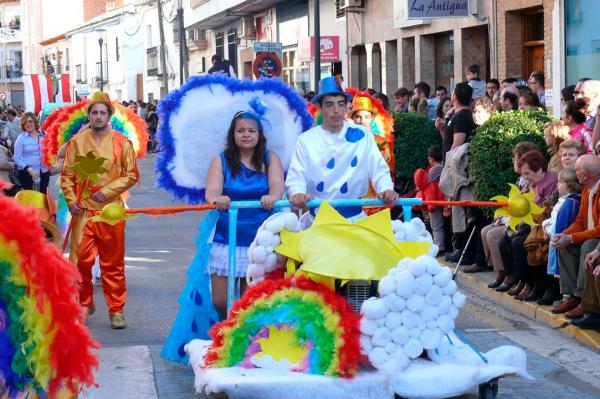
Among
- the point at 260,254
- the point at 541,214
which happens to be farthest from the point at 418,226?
the point at 541,214

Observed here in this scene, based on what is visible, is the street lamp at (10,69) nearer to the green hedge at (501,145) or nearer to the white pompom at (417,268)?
the green hedge at (501,145)

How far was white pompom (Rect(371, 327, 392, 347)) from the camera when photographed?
→ 6.02 metres

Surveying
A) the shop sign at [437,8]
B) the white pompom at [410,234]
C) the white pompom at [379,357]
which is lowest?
the white pompom at [379,357]

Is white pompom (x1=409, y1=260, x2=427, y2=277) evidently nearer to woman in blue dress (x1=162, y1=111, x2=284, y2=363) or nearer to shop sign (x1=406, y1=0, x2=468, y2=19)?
woman in blue dress (x1=162, y1=111, x2=284, y2=363)

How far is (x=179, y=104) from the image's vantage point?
7.71 m

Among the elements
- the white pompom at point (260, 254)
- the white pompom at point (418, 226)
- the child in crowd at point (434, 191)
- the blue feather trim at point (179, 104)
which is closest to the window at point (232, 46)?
the child in crowd at point (434, 191)

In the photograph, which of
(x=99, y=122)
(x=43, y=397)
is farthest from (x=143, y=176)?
(x=43, y=397)

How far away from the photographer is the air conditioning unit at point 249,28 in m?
A: 44.7

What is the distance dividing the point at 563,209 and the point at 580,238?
1.34 feet

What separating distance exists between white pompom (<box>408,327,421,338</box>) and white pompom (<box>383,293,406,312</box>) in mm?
140

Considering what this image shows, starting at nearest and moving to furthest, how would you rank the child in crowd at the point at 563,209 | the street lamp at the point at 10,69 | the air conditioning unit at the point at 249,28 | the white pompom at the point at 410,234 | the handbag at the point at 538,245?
the white pompom at the point at 410,234, the child in crowd at the point at 563,209, the handbag at the point at 538,245, the air conditioning unit at the point at 249,28, the street lamp at the point at 10,69

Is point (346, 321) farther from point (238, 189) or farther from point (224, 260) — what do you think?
point (238, 189)

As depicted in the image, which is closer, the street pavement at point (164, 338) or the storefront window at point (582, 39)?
the street pavement at point (164, 338)

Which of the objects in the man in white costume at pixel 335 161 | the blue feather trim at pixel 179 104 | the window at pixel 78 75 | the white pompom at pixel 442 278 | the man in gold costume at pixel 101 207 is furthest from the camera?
the window at pixel 78 75
